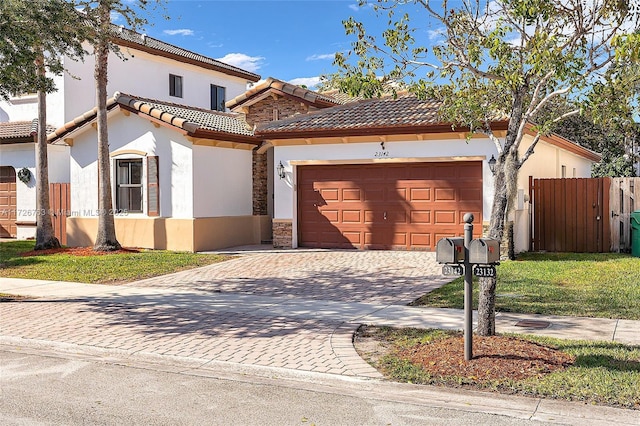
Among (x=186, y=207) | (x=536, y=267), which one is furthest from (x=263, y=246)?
(x=536, y=267)

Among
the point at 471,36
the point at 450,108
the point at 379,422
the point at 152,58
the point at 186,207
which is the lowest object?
the point at 379,422

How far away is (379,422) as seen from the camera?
5.39 metres

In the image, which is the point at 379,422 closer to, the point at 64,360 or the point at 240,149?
the point at 64,360

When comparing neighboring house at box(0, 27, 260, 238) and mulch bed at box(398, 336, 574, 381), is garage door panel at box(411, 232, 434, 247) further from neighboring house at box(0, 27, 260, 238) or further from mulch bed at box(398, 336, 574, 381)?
neighboring house at box(0, 27, 260, 238)

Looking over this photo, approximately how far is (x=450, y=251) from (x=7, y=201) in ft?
71.6

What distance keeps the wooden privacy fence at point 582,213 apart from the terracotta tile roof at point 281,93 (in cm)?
732

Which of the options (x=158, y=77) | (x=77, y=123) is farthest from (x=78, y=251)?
(x=158, y=77)

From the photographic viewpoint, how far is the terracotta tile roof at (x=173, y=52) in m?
25.7

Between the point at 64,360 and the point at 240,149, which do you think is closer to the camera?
the point at 64,360

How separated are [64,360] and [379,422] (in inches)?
156

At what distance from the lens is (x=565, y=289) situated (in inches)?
448

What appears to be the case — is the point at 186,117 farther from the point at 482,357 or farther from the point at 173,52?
the point at 482,357

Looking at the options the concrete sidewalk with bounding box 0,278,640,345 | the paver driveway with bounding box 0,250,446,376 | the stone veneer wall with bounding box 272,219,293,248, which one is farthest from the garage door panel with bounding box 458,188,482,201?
the concrete sidewalk with bounding box 0,278,640,345

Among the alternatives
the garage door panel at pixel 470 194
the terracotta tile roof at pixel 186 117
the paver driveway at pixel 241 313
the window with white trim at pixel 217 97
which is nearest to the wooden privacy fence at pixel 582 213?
the garage door panel at pixel 470 194
